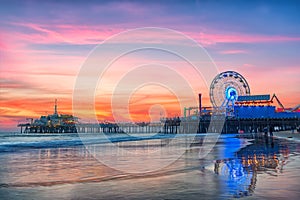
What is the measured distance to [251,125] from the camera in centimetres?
11050

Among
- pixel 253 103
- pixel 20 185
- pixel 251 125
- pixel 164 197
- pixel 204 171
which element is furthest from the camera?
pixel 253 103

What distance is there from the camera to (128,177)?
13141mm

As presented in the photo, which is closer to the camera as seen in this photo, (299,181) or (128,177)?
(299,181)

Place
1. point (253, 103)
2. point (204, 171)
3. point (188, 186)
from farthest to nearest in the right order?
point (253, 103), point (204, 171), point (188, 186)

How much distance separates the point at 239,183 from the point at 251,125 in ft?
340

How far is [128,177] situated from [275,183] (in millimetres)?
5194

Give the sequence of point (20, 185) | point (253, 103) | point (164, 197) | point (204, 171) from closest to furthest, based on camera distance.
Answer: point (164, 197) < point (20, 185) < point (204, 171) < point (253, 103)

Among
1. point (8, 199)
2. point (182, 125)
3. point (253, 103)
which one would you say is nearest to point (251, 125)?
point (253, 103)

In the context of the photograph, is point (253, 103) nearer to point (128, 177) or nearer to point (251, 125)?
point (251, 125)

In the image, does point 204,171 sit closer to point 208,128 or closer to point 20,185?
point 20,185

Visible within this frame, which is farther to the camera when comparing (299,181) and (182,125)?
(182,125)

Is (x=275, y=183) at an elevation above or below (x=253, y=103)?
below

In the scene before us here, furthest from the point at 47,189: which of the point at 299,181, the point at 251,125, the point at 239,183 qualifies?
the point at 251,125

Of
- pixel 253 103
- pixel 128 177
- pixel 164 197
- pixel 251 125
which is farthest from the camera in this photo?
pixel 253 103
